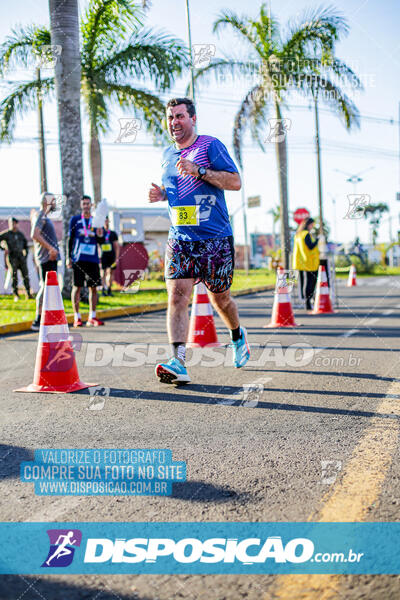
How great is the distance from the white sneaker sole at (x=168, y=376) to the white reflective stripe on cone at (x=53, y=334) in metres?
0.79

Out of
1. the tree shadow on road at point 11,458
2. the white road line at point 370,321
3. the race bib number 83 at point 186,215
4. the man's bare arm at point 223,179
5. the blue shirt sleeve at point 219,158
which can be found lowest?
the white road line at point 370,321

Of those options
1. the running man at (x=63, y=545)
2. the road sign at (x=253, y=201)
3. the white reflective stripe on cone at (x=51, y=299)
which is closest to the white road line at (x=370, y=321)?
the white reflective stripe on cone at (x=51, y=299)

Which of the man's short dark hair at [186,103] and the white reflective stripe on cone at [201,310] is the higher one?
the man's short dark hair at [186,103]

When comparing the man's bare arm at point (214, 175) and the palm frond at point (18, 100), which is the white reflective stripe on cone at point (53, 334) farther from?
the palm frond at point (18, 100)

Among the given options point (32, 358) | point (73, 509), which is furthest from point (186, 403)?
point (32, 358)

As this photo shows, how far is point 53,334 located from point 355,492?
293 cm

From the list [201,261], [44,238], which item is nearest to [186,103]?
[201,261]

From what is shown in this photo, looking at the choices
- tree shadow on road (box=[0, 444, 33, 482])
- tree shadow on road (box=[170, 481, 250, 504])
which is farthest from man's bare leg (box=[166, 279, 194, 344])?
tree shadow on road (box=[170, 481, 250, 504])

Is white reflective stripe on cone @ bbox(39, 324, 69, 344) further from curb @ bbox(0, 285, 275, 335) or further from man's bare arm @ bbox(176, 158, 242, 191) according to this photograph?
curb @ bbox(0, 285, 275, 335)

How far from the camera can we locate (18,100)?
1742cm

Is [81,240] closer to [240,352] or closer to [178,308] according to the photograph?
[240,352]

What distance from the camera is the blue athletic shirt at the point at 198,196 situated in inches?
179

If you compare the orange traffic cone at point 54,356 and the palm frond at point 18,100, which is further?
the palm frond at point 18,100

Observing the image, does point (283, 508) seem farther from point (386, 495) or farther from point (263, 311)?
point (263, 311)
